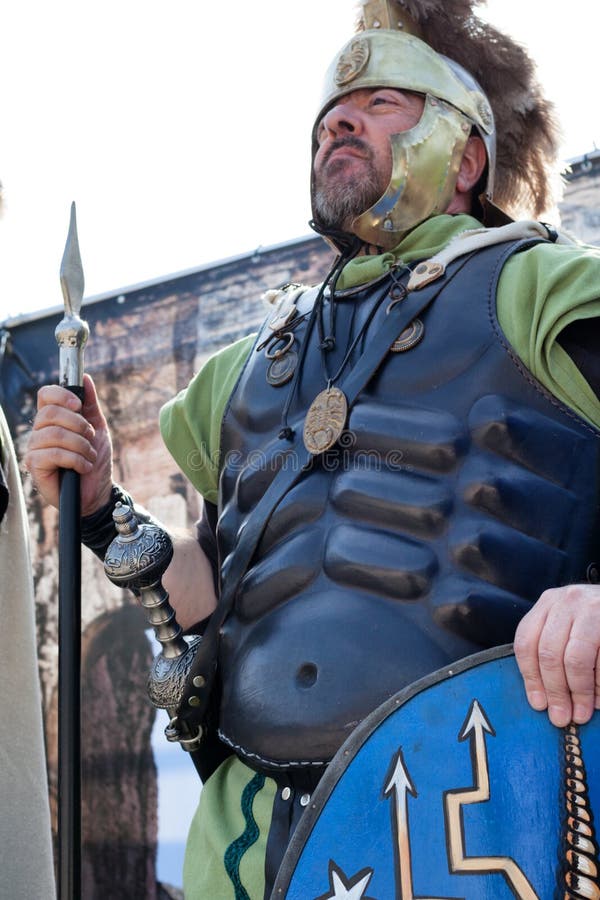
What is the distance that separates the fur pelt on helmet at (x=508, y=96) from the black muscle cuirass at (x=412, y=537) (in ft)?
3.23

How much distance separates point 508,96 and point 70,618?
1.81 metres

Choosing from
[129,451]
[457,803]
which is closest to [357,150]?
[457,803]

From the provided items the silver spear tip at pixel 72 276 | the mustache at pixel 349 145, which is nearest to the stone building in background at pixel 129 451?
the mustache at pixel 349 145

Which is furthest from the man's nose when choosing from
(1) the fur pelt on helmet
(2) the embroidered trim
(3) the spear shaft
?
(2) the embroidered trim

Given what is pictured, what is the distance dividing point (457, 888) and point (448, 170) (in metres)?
1.76

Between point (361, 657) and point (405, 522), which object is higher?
point (405, 522)

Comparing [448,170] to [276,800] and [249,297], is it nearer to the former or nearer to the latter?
[276,800]

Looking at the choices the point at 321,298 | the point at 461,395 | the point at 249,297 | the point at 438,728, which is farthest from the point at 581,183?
the point at 438,728

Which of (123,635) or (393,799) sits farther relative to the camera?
(123,635)

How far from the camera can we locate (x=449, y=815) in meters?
1.54

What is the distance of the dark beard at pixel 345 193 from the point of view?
2.68 meters

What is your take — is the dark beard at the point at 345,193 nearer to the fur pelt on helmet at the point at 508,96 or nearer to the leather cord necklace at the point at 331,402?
the leather cord necklace at the point at 331,402

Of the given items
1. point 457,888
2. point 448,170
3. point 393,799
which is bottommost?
point 457,888

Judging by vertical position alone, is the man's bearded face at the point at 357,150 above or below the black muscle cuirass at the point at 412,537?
above
